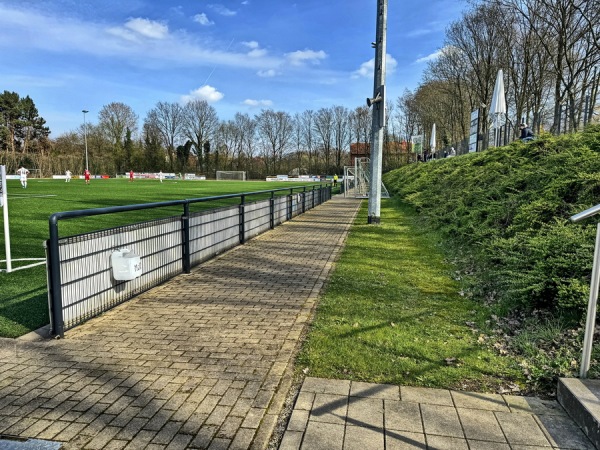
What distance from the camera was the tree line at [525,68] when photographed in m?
22.0

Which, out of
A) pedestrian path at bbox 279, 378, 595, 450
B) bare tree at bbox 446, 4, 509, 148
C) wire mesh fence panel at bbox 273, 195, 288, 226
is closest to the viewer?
pedestrian path at bbox 279, 378, 595, 450

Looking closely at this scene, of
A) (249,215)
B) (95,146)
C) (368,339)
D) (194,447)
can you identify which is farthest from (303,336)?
(95,146)

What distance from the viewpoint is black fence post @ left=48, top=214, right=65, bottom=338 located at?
13.7 ft

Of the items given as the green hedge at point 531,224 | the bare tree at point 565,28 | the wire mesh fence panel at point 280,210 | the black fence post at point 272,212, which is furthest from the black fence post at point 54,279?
the bare tree at point 565,28

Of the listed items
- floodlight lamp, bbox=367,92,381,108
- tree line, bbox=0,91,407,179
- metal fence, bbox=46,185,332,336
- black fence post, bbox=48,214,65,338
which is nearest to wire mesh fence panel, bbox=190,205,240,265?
metal fence, bbox=46,185,332,336

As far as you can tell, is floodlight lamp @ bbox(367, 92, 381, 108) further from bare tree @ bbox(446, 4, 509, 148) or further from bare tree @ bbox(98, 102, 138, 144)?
bare tree @ bbox(98, 102, 138, 144)

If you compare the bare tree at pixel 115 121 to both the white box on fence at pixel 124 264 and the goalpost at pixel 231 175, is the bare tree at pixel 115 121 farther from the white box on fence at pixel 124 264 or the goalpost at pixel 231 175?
the white box on fence at pixel 124 264

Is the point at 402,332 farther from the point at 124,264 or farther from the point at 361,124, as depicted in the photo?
the point at 361,124

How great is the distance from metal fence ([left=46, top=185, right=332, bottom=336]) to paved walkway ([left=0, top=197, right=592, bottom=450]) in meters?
0.28

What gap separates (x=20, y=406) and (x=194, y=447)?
138 centimetres

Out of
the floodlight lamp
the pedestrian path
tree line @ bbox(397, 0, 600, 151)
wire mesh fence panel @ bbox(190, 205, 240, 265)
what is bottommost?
the pedestrian path

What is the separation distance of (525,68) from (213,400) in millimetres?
33052

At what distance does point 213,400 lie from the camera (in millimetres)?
3141

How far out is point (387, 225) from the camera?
14234 millimetres
